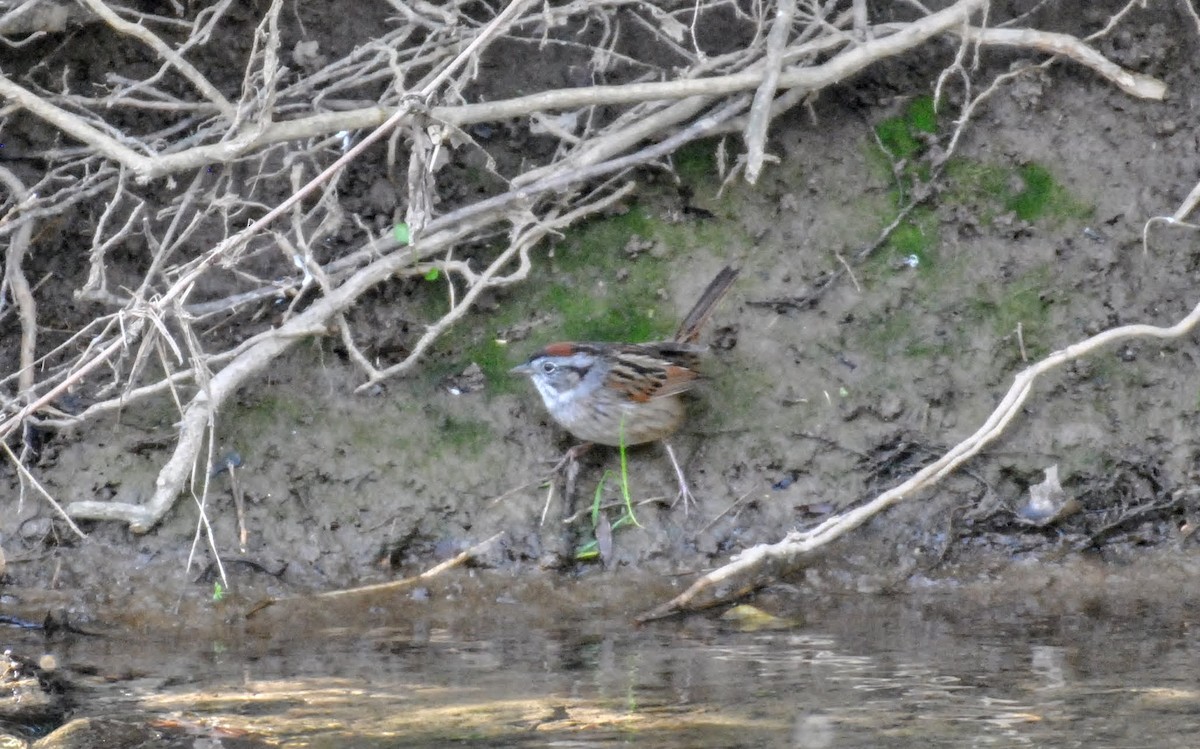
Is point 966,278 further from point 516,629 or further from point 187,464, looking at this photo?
point 187,464

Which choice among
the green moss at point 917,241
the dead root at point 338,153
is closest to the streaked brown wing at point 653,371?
the dead root at point 338,153

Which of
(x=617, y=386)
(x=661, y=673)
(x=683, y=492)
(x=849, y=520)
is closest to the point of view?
(x=661, y=673)

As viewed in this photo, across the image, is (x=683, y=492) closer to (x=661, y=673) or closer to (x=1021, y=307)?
(x=661, y=673)

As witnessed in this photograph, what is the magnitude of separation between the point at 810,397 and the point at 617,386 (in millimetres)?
904

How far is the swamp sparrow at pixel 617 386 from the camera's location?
669cm

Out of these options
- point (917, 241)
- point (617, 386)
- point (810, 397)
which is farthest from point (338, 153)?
point (917, 241)

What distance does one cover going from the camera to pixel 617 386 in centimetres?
670

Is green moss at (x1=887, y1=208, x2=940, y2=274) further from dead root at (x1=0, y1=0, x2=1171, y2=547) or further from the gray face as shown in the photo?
the gray face

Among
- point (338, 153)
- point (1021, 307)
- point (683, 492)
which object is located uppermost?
point (338, 153)

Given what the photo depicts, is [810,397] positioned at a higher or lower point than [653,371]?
lower

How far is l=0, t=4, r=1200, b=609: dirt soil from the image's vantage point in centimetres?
673

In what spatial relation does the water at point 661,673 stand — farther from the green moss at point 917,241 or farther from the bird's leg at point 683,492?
the green moss at point 917,241

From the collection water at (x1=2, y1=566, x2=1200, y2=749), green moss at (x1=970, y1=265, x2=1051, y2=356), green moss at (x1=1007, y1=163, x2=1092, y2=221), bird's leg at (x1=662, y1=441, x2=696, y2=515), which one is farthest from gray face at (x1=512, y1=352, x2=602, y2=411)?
green moss at (x1=1007, y1=163, x2=1092, y2=221)

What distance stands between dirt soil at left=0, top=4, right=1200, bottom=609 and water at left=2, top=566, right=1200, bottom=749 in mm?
301
